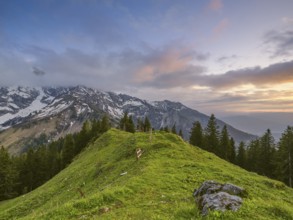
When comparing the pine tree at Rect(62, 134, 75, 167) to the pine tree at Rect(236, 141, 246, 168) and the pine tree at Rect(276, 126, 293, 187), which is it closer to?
the pine tree at Rect(236, 141, 246, 168)

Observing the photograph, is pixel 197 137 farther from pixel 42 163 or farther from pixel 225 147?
pixel 42 163

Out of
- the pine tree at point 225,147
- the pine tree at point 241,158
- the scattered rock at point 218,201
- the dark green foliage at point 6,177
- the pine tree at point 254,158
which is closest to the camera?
the scattered rock at point 218,201

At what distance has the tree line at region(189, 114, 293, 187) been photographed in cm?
6744

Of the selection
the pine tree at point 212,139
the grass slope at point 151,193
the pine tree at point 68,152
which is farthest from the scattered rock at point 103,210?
the pine tree at point 68,152

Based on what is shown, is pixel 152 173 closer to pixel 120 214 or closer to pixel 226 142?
pixel 120 214

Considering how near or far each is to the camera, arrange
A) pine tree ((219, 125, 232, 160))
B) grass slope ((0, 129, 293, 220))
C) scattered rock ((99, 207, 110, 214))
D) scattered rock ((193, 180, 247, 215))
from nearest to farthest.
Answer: scattered rock ((193, 180, 247, 215)) → grass slope ((0, 129, 293, 220)) → scattered rock ((99, 207, 110, 214)) → pine tree ((219, 125, 232, 160))

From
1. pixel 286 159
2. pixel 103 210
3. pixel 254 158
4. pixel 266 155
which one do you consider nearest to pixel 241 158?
pixel 254 158

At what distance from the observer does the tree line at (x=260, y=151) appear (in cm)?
6744

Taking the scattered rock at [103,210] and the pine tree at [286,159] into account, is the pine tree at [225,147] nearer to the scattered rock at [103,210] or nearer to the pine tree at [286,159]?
the pine tree at [286,159]

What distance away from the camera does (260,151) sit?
7912 cm

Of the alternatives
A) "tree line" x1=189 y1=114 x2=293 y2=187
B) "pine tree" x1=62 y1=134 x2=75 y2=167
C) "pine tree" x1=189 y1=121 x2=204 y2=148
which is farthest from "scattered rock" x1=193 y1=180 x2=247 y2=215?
"pine tree" x1=62 y1=134 x2=75 y2=167

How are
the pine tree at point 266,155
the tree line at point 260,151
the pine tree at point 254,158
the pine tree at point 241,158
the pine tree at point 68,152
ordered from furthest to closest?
the pine tree at point 68,152, the pine tree at point 241,158, the pine tree at point 254,158, the pine tree at point 266,155, the tree line at point 260,151

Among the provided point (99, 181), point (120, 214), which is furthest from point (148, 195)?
point (99, 181)

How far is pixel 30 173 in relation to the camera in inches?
3361
